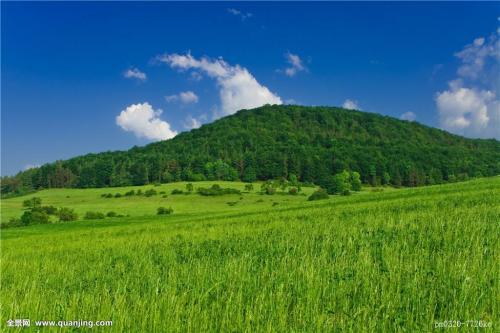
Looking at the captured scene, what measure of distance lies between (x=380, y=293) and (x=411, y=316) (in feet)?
3.06

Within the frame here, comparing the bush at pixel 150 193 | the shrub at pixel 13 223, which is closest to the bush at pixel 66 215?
the shrub at pixel 13 223

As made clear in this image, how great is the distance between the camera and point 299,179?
195500 mm

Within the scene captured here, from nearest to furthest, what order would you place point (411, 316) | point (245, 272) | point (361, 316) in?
1. point (411, 316)
2. point (361, 316)
3. point (245, 272)

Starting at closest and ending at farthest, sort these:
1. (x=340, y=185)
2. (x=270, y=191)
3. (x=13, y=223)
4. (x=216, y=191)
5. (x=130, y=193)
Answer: (x=13, y=223)
(x=216, y=191)
(x=270, y=191)
(x=130, y=193)
(x=340, y=185)

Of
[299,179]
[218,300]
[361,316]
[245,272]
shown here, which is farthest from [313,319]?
[299,179]

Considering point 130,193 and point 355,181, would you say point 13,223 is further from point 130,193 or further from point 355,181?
point 355,181

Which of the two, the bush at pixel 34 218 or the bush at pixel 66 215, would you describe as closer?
the bush at pixel 34 218

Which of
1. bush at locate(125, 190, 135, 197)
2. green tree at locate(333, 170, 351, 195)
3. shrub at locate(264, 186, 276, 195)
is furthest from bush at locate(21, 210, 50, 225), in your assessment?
green tree at locate(333, 170, 351, 195)

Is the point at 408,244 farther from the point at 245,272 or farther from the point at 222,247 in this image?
the point at 222,247

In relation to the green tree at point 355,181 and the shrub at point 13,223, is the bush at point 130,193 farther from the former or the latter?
the green tree at point 355,181

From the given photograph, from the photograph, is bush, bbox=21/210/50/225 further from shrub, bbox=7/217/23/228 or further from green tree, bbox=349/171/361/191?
green tree, bbox=349/171/361/191

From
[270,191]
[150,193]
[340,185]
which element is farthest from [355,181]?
[150,193]

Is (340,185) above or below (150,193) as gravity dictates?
below

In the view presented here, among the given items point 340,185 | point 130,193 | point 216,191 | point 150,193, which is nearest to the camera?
point 216,191
